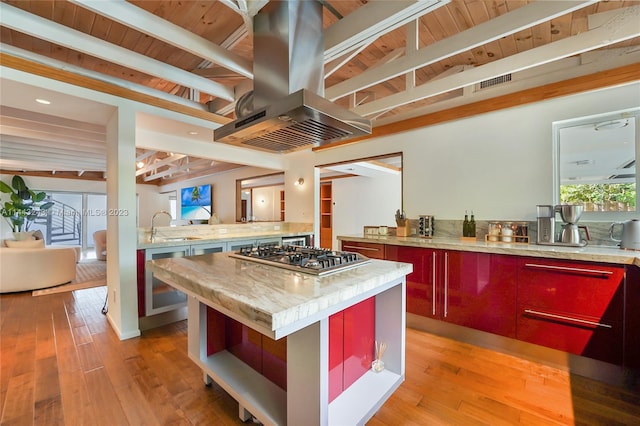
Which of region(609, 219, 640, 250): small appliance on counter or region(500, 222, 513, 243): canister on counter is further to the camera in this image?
region(500, 222, 513, 243): canister on counter

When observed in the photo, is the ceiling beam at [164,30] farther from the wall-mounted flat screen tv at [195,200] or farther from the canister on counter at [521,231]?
the wall-mounted flat screen tv at [195,200]

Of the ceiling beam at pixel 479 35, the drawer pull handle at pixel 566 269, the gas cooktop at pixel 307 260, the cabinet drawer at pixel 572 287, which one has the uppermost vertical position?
the ceiling beam at pixel 479 35

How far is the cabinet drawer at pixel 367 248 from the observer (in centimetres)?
301

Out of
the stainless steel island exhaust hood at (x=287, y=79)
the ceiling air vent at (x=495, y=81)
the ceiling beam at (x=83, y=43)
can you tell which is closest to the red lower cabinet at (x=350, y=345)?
the stainless steel island exhaust hood at (x=287, y=79)

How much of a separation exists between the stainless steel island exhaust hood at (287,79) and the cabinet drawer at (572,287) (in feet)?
5.73

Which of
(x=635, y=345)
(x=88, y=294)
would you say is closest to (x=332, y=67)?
(x=635, y=345)

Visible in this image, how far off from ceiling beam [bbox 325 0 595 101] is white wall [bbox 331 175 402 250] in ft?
13.4

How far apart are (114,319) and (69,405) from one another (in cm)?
127

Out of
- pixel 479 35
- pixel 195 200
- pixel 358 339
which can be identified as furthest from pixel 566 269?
pixel 195 200

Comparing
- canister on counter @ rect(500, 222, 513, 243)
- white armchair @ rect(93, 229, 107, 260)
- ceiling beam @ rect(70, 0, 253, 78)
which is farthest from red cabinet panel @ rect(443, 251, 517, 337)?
white armchair @ rect(93, 229, 107, 260)

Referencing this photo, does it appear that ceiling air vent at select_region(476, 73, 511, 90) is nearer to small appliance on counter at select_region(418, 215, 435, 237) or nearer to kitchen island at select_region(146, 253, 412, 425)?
small appliance on counter at select_region(418, 215, 435, 237)

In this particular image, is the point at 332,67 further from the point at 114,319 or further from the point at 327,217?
the point at 327,217

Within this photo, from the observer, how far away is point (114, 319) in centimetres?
278

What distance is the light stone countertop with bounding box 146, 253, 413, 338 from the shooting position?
0.92 meters
